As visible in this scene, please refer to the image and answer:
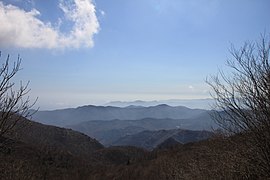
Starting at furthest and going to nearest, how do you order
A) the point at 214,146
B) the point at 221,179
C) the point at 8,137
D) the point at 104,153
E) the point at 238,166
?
1. the point at 104,153
2. the point at 214,146
3. the point at 221,179
4. the point at 238,166
5. the point at 8,137

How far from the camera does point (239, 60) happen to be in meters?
8.75

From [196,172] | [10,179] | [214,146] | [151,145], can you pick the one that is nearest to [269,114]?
[214,146]

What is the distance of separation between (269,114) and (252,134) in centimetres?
77

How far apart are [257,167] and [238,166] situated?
120 centimetres

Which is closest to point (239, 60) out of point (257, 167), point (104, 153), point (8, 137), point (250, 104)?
point (250, 104)

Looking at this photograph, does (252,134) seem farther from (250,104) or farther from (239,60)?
(239,60)

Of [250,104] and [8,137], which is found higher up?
[250,104]

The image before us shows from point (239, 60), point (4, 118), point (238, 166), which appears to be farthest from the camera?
point (238, 166)

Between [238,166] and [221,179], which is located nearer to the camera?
[238,166]

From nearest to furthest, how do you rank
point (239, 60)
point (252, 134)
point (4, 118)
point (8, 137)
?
point (4, 118) → point (8, 137) → point (252, 134) → point (239, 60)

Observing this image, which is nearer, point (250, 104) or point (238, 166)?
point (250, 104)

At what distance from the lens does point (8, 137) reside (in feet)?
19.7

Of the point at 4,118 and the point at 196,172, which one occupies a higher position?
the point at 4,118

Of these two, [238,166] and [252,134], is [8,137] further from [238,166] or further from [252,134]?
[238,166]
